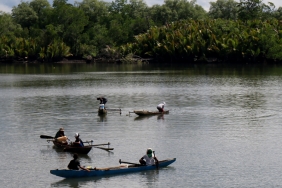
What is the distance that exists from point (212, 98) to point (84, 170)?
39.9 metres

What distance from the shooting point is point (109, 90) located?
284 ft

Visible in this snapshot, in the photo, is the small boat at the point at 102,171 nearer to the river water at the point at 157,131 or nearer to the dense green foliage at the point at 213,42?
the river water at the point at 157,131

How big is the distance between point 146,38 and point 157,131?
398 feet

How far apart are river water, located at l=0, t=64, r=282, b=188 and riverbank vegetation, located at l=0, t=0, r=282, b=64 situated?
6242 centimetres

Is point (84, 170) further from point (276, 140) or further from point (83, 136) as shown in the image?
point (276, 140)

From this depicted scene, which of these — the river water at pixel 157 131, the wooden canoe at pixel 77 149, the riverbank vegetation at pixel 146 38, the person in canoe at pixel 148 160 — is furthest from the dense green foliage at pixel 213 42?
the person in canoe at pixel 148 160

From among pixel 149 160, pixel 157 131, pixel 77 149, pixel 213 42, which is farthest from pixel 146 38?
pixel 149 160

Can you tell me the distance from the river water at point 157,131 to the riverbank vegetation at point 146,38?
62424 mm

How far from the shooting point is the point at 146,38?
173 m

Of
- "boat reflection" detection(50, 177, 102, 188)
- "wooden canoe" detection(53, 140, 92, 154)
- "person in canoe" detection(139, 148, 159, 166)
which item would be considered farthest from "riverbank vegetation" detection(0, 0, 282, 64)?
"boat reflection" detection(50, 177, 102, 188)

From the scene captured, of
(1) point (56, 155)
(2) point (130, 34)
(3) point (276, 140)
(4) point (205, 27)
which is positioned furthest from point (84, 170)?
(2) point (130, 34)

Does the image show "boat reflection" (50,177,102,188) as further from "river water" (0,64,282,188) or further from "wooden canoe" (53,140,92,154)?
"wooden canoe" (53,140,92,154)

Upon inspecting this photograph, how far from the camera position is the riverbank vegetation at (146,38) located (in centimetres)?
15475

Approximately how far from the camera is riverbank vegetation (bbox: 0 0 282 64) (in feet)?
508
